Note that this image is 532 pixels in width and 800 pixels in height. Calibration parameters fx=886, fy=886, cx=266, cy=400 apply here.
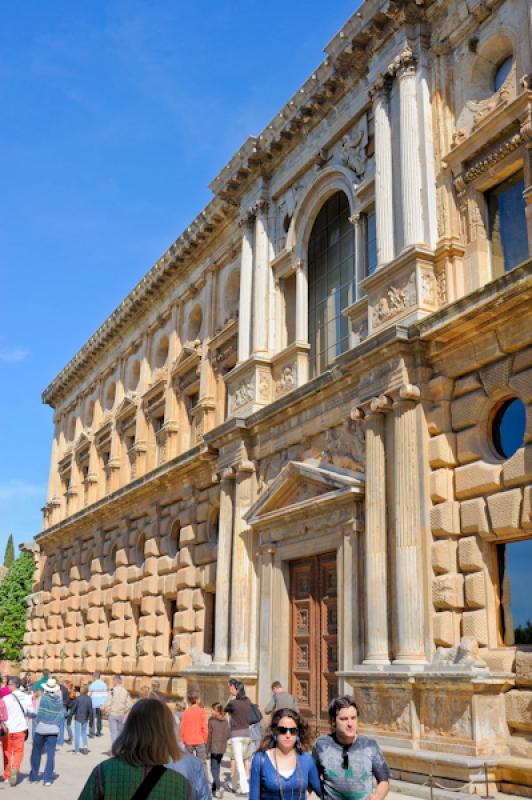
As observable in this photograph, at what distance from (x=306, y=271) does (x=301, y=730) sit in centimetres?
1447

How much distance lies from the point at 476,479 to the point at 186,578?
35.6ft

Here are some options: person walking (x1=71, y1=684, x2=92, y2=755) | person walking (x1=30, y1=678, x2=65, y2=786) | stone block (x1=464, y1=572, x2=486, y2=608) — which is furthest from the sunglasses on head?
person walking (x1=71, y1=684, x2=92, y2=755)

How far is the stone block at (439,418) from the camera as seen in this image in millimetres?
13680

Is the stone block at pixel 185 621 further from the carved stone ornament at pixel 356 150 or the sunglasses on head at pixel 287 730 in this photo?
the sunglasses on head at pixel 287 730

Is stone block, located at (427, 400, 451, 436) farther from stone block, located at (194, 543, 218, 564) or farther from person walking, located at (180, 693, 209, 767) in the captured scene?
stone block, located at (194, 543, 218, 564)

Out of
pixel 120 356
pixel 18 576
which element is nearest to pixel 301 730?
pixel 120 356

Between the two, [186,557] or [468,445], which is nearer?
[468,445]

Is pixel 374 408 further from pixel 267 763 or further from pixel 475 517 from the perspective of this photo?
pixel 267 763

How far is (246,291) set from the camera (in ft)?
67.3

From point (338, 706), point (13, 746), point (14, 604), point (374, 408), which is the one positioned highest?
point (374, 408)

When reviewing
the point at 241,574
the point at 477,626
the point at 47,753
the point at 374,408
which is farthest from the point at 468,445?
the point at 47,753

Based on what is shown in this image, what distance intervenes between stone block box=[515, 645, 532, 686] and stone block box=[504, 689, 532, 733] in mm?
122

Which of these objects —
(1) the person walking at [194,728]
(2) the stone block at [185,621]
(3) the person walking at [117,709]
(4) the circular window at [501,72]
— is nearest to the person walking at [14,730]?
(1) the person walking at [194,728]

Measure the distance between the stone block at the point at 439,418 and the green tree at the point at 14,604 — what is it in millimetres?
41185
